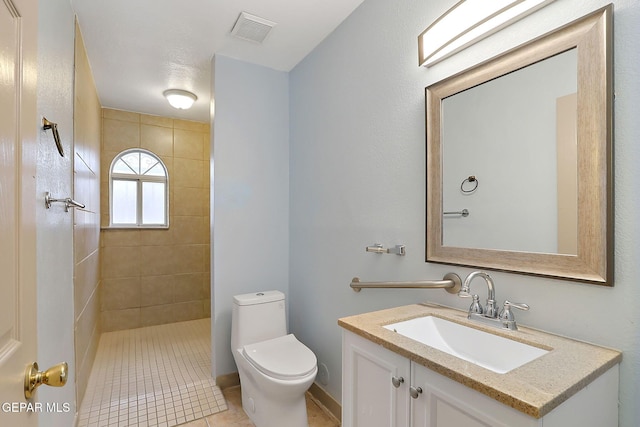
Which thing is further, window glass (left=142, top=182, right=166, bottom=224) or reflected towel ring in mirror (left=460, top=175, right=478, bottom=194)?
window glass (left=142, top=182, right=166, bottom=224)

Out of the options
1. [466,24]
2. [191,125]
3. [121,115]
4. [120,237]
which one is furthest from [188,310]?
[466,24]

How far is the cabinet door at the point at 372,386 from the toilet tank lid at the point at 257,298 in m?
1.12

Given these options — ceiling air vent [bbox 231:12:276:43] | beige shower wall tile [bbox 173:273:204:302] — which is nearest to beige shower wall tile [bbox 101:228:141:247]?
beige shower wall tile [bbox 173:273:204:302]

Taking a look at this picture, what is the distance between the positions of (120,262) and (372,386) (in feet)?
11.1

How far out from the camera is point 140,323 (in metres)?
3.52

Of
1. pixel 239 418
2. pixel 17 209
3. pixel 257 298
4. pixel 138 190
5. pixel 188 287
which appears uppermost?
pixel 138 190

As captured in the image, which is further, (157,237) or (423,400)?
(157,237)

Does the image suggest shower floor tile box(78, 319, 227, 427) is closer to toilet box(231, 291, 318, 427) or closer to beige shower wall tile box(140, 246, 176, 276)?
toilet box(231, 291, 318, 427)

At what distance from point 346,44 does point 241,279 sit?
71.5 inches

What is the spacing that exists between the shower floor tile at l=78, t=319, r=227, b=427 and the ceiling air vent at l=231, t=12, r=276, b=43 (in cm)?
249

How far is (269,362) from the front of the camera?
70.0 inches

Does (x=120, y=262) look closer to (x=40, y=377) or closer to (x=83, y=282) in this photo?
(x=83, y=282)

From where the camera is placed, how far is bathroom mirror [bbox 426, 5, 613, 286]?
90 centimetres

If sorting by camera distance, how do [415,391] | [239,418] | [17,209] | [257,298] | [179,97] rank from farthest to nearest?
[179,97]
[257,298]
[239,418]
[415,391]
[17,209]
